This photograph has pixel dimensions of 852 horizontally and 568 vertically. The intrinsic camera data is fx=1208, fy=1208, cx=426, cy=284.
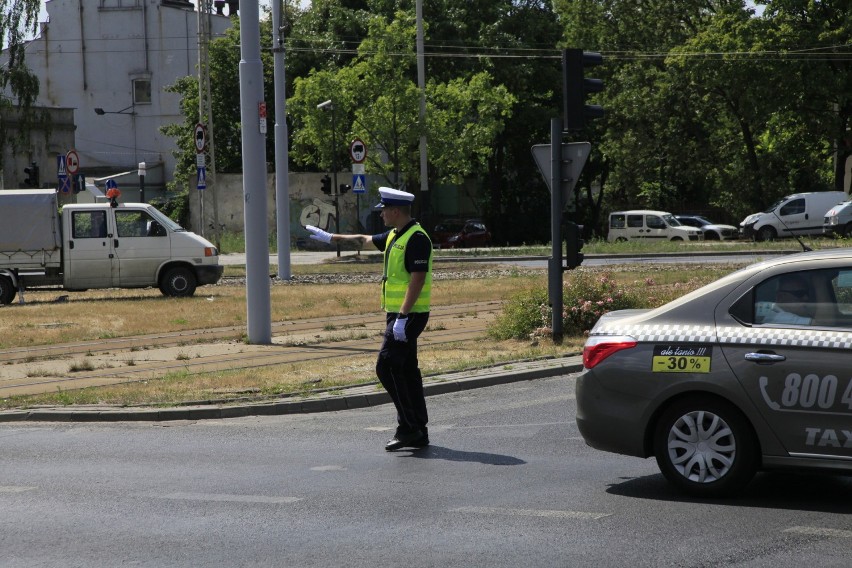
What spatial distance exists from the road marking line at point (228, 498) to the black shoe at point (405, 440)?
167 centimetres

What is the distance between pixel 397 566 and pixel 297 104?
41362 millimetres

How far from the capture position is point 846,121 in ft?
154

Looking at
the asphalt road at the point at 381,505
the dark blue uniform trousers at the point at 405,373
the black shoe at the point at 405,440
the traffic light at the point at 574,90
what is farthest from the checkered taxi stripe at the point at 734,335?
the traffic light at the point at 574,90

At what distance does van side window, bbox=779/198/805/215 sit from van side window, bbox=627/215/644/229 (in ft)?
26.1

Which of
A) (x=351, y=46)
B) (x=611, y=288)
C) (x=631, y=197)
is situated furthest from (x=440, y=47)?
(x=611, y=288)

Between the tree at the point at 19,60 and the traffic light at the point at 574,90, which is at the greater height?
the tree at the point at 19,60

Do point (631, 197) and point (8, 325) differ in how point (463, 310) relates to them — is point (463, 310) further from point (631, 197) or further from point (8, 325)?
point (631, 197)

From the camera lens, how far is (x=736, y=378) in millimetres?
6738

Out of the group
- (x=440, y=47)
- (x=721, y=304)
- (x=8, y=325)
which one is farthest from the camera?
(x=440, y=47)

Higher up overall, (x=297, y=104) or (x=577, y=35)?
(x=577, y=35)

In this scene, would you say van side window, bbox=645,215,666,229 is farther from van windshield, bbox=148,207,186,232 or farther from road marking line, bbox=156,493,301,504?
road marking line, bbox=156,493,301,504

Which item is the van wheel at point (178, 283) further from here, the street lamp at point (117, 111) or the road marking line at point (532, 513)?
the street lamp at point (117, 111)

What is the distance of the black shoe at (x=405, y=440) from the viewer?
888cm

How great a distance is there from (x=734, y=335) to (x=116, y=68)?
6132cm
